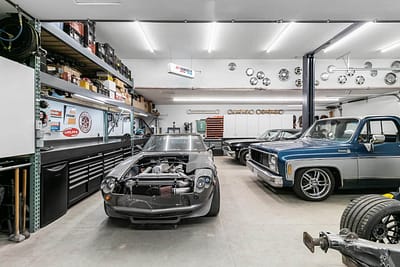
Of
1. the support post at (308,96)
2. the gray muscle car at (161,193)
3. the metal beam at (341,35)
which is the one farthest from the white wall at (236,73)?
the gray muscle car at (161,193)

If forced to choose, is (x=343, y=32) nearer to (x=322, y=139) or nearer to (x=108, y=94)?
(x=322, y=139)

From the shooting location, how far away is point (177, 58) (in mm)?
8398

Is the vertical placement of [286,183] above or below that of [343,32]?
below

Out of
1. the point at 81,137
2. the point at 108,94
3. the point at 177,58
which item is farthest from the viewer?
the point at 177,58

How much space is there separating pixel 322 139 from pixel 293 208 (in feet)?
6.07

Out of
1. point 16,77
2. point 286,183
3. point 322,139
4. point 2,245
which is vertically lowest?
point 2,245

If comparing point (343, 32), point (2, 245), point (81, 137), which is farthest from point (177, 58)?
point (2, 245)

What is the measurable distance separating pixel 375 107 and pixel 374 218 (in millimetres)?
11078

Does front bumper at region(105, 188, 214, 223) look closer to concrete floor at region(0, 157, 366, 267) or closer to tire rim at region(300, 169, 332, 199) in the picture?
concrete floor at region(0, 157, 366, 267)

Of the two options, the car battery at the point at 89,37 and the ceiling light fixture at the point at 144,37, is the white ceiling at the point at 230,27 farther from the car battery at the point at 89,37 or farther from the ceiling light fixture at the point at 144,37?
the car battery at the point at 89,37

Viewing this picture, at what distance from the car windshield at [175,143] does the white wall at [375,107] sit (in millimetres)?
9631

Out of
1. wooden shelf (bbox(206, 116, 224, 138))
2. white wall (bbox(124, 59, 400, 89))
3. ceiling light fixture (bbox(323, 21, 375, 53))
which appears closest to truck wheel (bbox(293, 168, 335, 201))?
ceiling light fixture (bbox(323, 21, 375, 53))

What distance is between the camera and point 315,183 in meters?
4.09

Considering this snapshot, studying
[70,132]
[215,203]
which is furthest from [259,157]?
[70,132]
